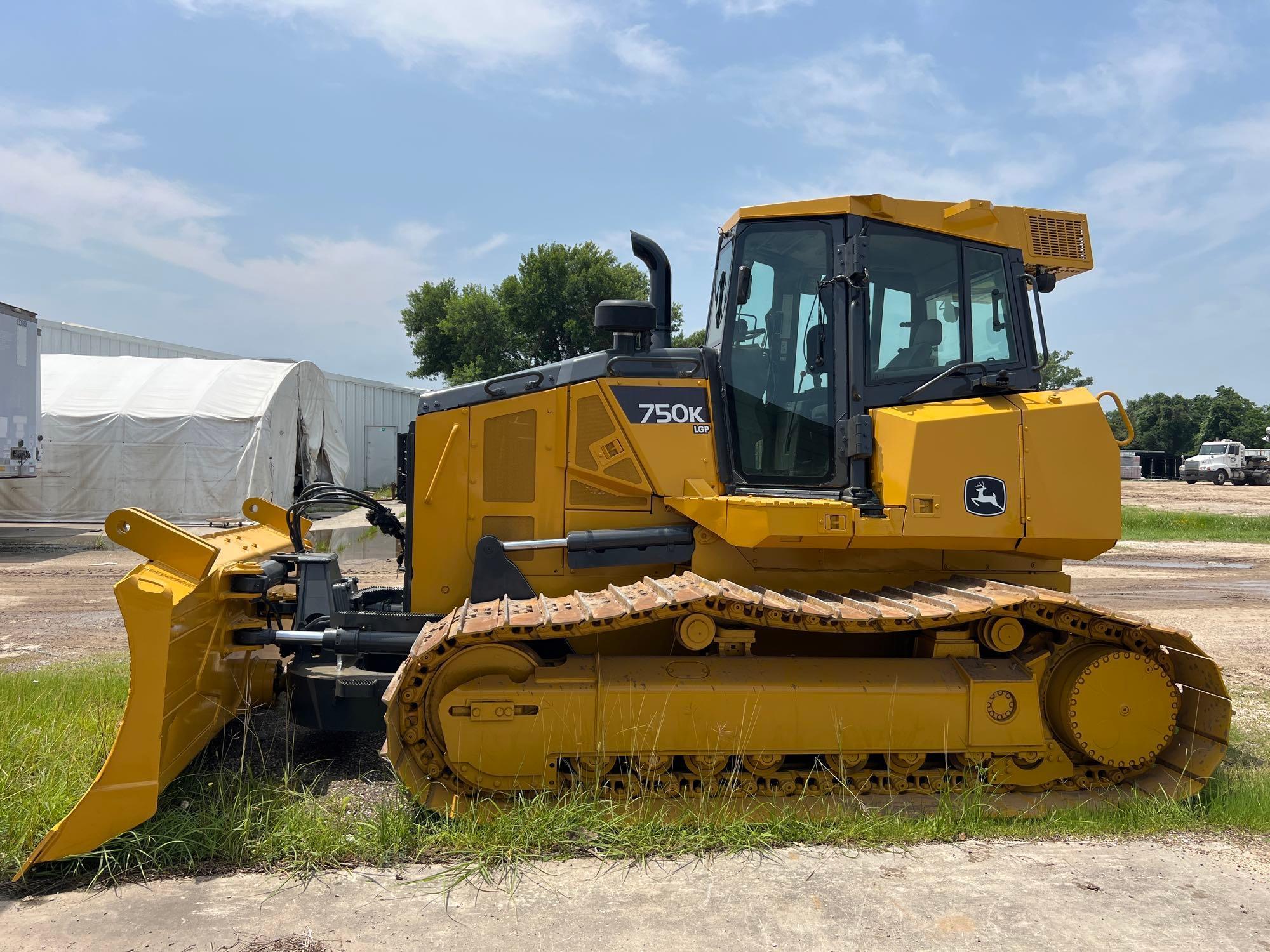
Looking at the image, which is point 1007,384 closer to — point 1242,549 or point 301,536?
point 301,536

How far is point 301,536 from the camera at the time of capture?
648cm

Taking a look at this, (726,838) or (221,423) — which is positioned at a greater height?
(221,423)

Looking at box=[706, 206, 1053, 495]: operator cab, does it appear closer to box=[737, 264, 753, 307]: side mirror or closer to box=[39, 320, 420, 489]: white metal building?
box=[737, 264, 753, 307]: side mirror

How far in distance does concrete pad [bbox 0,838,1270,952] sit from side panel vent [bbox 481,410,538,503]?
6.92 ft

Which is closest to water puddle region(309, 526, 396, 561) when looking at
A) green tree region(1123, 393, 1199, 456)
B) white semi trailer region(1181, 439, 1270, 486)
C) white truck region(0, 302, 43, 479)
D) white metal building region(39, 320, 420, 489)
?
white truck region(0, 302, 43, 479)

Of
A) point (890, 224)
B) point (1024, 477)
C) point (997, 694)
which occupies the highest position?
point (890, 224)

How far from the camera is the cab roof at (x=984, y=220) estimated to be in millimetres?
5043

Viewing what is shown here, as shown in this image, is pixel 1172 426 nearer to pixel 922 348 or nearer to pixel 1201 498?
pixel 1201 498

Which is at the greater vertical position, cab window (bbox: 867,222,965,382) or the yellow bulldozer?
cab window (bbox: 867,222,965,382)

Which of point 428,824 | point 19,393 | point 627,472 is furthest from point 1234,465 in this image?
point 428,824

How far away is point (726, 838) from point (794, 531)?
5.09ft

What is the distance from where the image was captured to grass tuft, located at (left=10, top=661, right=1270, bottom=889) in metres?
3.79

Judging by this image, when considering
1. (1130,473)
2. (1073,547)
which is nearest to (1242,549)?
(1073,547)

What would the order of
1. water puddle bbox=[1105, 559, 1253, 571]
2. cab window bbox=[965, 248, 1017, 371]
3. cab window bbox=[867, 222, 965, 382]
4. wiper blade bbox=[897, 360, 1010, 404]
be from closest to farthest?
wiper blade bbox=[897, 360, 1010, 404] → cab window bbox=[867, 222, 965, 382] → cab window bbox=[965, 248, 1017, 371] → water puddle bbox=[1105, 559, 1253, 571]
